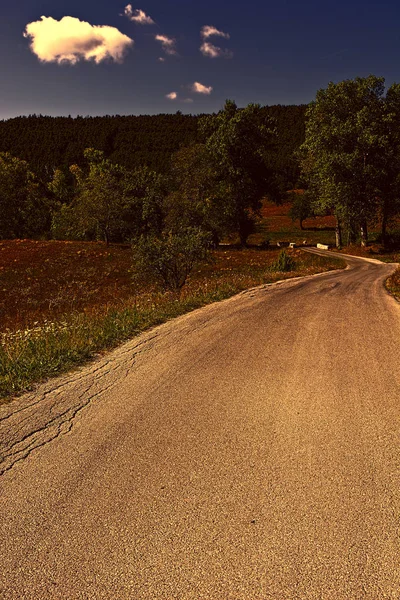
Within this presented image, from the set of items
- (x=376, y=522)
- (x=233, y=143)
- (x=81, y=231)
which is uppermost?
(x=233, y=143)

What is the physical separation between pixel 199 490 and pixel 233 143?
45611 millimetres

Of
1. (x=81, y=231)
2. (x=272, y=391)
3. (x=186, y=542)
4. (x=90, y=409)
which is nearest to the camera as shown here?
(x=186, y=542)

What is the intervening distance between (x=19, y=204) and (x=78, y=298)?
49.4 meters

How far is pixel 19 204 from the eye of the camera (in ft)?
204

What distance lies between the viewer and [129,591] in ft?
7.65

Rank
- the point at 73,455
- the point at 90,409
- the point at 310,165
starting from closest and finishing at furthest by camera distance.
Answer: the point at 73,455 < the point at 90,409 < the point at 310,165

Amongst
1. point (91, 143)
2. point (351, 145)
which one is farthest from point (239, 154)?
point (91, 143)

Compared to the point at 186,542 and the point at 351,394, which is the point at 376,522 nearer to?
the point at 186,542

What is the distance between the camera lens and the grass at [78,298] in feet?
20.7

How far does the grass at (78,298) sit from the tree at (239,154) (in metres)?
8.71

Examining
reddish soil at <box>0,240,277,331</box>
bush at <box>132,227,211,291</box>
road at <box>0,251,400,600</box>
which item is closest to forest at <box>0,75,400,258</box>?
bush at <box>132,227,211,291</box>

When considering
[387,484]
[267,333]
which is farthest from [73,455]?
[267,333]

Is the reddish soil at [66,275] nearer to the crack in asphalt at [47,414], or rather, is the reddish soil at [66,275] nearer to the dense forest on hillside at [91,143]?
the crack in asphalt at [47,414]

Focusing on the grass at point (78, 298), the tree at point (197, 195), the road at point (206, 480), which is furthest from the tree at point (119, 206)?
the road at point (206, 480)
